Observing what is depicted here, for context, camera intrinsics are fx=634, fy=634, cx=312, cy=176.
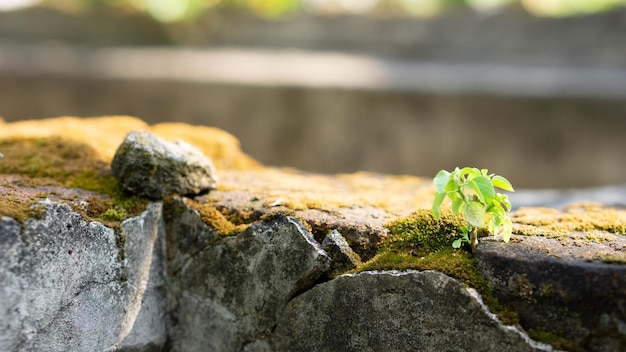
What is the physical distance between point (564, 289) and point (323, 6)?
25.2ft

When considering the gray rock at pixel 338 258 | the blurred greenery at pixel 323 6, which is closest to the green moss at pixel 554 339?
the gray rock at pixel 338 258

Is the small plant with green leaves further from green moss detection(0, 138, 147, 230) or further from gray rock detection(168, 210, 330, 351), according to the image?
green moss detection(0, 138, 147, 230)

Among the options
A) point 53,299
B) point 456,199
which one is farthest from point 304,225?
point 53,299

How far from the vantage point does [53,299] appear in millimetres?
2008

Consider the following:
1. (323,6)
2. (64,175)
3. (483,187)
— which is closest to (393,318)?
(483,187)

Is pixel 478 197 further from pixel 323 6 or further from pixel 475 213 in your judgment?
pixel 323 6

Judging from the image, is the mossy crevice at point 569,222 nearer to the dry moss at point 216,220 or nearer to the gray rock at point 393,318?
the gray rock at point 393,318

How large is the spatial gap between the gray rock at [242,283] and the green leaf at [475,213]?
505 mm

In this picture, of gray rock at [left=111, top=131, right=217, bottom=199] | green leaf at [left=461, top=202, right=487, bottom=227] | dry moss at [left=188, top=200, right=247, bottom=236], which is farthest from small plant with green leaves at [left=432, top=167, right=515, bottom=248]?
gray rock at [left=111, top=131, right=217, bottom=199]

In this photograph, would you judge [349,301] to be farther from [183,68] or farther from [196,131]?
[183,68]

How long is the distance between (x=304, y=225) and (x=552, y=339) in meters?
0.89

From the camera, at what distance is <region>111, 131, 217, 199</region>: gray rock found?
2.43m

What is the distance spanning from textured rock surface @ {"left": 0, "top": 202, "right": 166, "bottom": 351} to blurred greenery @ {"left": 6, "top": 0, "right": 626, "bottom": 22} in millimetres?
7008

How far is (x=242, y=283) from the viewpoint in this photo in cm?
231
